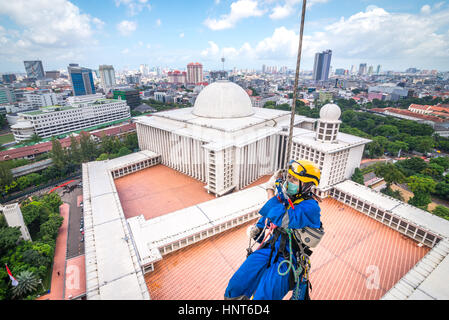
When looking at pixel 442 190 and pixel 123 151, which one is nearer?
pixel 442 190

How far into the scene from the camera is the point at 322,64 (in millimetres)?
155500

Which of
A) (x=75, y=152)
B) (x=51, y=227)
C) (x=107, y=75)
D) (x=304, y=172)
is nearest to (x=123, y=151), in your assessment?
(x=75, y=152)

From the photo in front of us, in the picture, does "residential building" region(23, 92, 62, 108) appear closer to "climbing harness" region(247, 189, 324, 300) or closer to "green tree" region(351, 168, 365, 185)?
"green tree" region(351, 168, 365, 185)

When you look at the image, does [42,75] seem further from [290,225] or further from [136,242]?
[290,225]

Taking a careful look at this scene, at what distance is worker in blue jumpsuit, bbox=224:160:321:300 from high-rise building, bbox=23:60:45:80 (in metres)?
168

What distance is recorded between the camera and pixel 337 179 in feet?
76.5

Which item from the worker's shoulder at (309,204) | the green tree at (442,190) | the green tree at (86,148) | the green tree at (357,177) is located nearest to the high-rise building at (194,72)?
the green tree at (86,148)

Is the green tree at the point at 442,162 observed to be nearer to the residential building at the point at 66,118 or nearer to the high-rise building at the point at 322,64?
the residential building at the point at 66,118

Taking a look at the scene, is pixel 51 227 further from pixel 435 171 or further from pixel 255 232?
pixel 435 171

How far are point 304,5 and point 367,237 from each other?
1867 centimetres

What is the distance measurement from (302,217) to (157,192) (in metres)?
22.1

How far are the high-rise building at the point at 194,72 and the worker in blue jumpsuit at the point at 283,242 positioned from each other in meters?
133

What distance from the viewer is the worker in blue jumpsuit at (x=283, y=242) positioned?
3814 millimetres

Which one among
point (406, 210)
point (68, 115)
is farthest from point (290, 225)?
point (68, 115)
